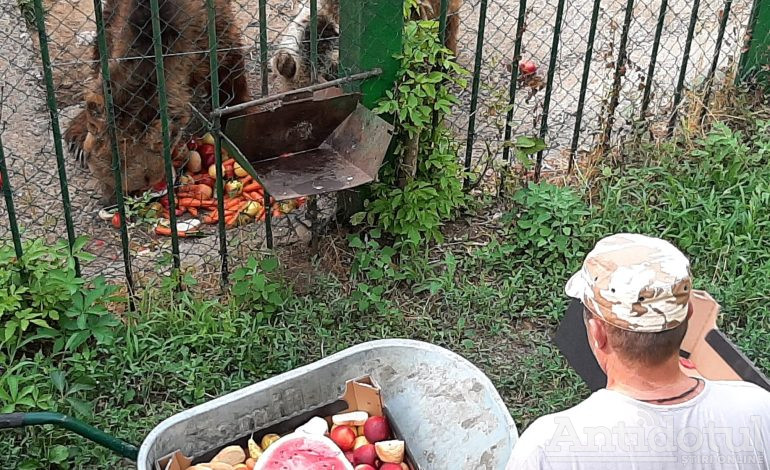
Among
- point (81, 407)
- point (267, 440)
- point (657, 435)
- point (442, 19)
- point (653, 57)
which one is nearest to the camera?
point (657, 435)

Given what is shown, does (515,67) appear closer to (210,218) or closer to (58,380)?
(210,218)

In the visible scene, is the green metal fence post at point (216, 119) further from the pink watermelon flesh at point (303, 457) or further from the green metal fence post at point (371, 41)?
the pink watermelon flesh at point (303, 457)

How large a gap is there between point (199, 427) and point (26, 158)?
3.47 metres

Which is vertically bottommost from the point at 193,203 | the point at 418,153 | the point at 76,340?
the point at 193,203

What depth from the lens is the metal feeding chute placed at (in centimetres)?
386

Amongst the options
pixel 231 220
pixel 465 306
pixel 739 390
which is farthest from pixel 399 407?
pixel 231 220

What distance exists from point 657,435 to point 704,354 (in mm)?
1348

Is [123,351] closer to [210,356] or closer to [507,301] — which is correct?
[210,356]

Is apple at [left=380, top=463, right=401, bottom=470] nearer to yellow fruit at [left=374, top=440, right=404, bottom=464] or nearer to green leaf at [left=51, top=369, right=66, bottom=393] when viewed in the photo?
yellow fruit at [left=374, top=440, right=404, bottom=464]

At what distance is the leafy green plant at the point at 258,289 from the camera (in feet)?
13.1

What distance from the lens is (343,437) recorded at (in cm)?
325

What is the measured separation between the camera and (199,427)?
3.05 meters

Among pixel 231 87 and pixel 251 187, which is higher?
pixel 231 87

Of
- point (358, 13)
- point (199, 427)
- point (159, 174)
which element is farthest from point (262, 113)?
point (159, 174)
